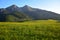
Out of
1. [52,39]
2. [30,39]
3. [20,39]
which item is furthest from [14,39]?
[52,39]

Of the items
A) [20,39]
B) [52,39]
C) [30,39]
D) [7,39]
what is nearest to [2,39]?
[7,39]

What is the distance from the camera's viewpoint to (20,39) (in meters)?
18.2

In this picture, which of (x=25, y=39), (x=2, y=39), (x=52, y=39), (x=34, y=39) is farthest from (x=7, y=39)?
(x=52, y=39)

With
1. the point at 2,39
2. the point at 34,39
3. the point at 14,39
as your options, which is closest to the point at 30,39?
the point at 34,39

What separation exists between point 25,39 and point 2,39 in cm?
308

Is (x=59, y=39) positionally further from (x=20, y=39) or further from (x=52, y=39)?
(x=20, y=39)

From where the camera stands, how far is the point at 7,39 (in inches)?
704

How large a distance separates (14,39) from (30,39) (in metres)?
2.15

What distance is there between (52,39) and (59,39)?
0.94m

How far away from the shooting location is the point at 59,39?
18.5m

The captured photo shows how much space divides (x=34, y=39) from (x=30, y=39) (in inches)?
22.3

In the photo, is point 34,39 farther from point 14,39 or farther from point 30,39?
point 14,39

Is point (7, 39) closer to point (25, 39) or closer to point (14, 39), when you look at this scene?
point (14, 39)

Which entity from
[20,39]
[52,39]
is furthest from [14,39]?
[52,39]
